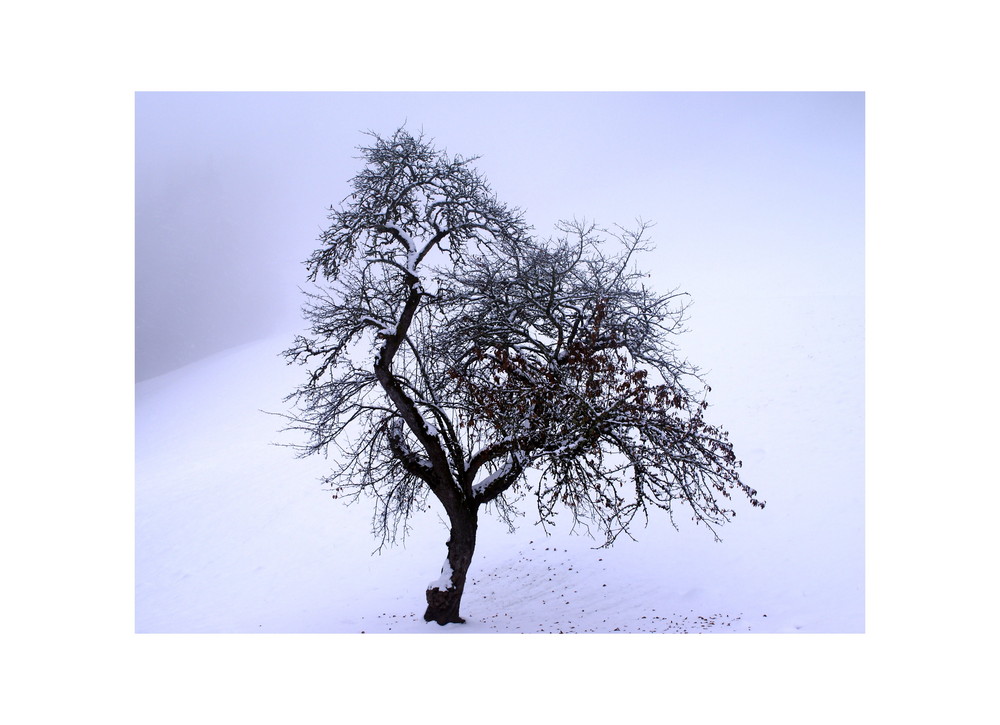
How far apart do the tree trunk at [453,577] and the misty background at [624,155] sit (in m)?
3.92

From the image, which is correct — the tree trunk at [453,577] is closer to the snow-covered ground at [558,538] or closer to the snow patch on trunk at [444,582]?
the snow patch on trunk at [444,582]

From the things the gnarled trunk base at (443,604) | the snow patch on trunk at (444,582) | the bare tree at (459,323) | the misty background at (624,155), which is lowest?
the gnarled trunk base at (443,604)

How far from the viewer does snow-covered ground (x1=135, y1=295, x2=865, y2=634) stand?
349 inches

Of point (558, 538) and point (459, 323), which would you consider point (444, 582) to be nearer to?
point (459, 323)

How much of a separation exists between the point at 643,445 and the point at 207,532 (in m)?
11.1

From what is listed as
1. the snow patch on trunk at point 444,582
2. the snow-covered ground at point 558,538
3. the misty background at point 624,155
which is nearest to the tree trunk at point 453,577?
the snow patch on trunk at point 444,582

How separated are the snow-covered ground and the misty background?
2.12 metres

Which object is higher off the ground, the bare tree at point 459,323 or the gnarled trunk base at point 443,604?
the bare tree at point 459,323

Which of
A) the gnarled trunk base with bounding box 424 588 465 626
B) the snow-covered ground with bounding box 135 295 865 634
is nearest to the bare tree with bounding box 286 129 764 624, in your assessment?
the gnarled trunk base with bounding box 424 588 465 626

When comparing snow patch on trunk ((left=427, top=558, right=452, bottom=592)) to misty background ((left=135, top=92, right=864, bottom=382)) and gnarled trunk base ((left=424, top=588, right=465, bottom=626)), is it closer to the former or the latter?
gnarled trunk base ((left=424, top=588, right=465, bottom=626))

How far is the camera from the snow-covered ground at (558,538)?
8867mm

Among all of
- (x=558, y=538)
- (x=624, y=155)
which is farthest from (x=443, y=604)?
(x=624, y=155)

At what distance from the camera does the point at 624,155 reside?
12.1 m
